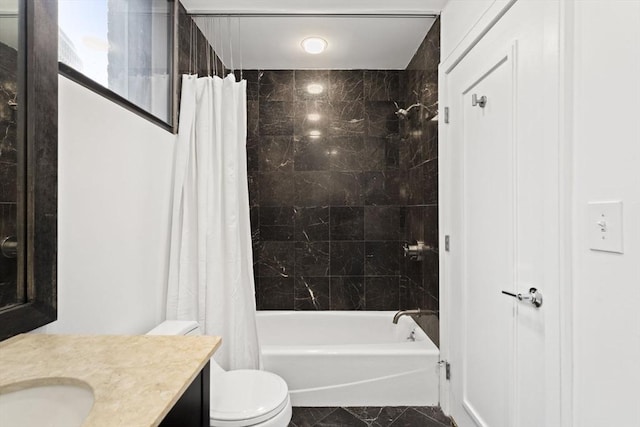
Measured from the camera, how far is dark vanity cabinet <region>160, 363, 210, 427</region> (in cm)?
74

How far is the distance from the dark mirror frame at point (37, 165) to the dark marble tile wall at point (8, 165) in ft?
0.05

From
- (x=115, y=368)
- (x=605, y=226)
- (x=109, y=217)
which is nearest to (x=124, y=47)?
(x=109, y=217)

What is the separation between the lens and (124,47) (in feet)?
5.28

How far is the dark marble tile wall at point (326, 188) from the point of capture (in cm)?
307

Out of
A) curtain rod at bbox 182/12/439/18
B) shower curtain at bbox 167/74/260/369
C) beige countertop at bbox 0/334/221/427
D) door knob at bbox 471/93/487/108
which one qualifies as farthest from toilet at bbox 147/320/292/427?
curtain rod at bbox 182/12/439/18

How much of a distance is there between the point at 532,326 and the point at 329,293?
1.97 metres

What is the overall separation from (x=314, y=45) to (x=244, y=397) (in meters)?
2.30

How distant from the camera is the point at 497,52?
148 centimetres

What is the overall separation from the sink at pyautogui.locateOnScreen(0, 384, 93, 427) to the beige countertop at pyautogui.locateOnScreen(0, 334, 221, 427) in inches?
0.6

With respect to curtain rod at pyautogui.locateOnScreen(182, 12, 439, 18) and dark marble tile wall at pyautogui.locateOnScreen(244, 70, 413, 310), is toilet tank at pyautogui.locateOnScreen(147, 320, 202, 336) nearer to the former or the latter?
dark marble tile wall at pyautogui.locateOnScreen(244, 70, 413, 310)

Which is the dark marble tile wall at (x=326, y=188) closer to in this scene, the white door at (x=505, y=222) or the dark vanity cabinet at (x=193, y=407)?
the white door at (x=505, y=222)

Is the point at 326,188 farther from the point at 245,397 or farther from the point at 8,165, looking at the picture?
the point at 8,165

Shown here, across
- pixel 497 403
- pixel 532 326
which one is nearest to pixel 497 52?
pixel 532 326

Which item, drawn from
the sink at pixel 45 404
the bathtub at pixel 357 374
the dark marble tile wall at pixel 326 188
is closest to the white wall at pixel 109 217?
the sink at pixel 45 404
